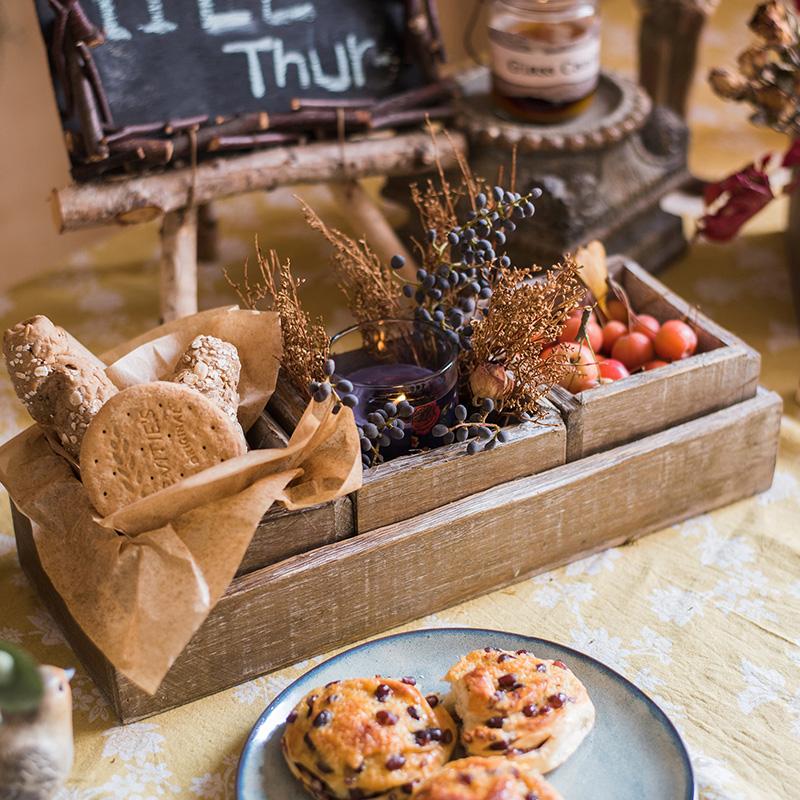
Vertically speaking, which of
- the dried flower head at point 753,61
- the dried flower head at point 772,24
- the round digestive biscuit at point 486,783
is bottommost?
the round digestive biscuit at point 486,783

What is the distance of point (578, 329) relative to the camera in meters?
1.09

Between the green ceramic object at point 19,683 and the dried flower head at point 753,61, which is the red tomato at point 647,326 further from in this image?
the green ceramic object at point 19,683

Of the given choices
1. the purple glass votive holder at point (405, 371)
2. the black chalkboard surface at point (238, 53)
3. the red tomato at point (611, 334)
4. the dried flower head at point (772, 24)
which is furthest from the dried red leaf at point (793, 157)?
the purple glass votive holder at point (405, 371)

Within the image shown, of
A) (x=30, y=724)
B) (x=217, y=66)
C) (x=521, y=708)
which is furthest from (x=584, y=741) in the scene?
(x=217, y=66)

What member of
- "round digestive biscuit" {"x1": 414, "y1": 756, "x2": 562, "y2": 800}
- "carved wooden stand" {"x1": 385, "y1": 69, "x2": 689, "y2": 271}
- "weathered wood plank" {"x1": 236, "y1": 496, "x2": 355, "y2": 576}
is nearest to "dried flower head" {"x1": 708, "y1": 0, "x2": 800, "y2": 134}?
"carved wooden stand" {"x1": 385, "y1": 69, "x2": 689, "y2": 271}

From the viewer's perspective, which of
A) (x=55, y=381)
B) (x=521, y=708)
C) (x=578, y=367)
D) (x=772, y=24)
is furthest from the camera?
(x=772, y=24)

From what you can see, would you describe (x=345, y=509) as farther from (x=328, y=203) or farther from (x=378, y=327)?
(x=328, y=203)

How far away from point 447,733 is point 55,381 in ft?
1.34

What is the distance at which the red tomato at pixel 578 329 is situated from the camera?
1.11m

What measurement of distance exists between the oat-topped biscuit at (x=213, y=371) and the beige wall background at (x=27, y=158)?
70cm

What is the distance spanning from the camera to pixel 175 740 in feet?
2.90

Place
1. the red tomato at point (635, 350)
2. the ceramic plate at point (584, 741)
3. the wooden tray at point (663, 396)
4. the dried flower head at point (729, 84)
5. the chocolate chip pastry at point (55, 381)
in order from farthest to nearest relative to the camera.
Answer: the dried flower head at point (729, 84) < the red tomato at point (635, 350) < the wooden tray at point (663, 396) < the chocolate chip pastry at point (55, 381) < the ceramic plate at point (584, 741)

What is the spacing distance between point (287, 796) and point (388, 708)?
9 cm

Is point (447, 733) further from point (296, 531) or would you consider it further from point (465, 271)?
point (465, 271)
